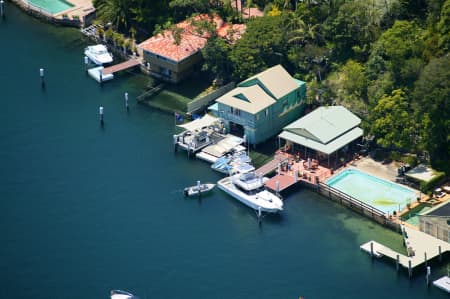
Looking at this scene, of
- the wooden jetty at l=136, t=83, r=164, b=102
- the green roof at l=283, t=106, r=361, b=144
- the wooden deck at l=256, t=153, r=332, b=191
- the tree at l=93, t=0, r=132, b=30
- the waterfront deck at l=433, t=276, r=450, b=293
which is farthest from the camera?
the tree at l=93, t=0, r=132, b=30

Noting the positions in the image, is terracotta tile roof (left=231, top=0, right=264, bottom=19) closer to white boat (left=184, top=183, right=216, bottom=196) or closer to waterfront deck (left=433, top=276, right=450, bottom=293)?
white boat (left=184, top=183, right=216, bottom=196)

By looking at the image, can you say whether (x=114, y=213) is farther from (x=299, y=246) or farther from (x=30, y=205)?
(x=299, y=246)

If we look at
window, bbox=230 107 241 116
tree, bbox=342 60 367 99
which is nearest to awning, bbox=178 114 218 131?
window, bbox=230 107 241 116

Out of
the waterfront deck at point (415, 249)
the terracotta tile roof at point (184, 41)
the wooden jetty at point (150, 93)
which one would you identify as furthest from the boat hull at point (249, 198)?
the terracotta tile roof at point (184, 41)

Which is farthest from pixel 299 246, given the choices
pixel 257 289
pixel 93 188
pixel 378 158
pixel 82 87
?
pixel 82 87

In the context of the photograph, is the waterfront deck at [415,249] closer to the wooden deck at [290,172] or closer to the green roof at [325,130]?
the wooden deck at [290,172]

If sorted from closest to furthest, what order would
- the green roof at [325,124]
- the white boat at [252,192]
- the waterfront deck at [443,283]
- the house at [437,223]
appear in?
the waterfront deck at [443,283] → the house at [437,223] → the white boat at [252,192] → the green roof at [325,124]
